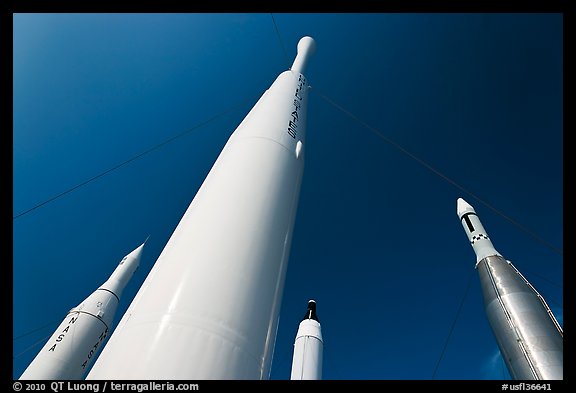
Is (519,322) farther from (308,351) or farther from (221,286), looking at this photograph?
(221,286)

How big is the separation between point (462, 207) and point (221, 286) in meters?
12.4

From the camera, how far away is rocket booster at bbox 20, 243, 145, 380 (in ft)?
33.3

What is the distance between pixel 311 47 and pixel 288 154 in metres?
6.25

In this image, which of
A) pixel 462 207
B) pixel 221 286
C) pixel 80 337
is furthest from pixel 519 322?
pixel 80 337

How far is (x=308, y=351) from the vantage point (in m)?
10.8

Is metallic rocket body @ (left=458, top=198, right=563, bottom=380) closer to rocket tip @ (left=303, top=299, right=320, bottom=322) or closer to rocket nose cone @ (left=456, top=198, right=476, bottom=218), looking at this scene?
rocket nose cone @ (left=456, top=198, right=476, bottom=218)

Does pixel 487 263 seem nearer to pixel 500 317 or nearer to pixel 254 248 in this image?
pixel 500 317

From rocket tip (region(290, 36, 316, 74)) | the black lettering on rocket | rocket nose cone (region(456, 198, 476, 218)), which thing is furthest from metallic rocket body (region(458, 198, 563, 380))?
rocket tip (region(290, 36, 316, 74))

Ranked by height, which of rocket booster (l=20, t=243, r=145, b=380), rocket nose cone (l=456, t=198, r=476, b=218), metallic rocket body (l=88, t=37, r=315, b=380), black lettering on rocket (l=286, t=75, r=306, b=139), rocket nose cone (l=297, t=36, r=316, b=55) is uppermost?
rocket nose cone (l=297, t=36, r=316, b=55)

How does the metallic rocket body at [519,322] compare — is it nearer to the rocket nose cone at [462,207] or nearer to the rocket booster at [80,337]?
the rocket nose cone at [462,207]

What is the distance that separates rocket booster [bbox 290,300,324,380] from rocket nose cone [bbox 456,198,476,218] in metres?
6.93

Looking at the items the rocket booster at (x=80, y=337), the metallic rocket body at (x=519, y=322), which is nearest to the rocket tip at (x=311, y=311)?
the metallic rocket body at (x=519, y=322)

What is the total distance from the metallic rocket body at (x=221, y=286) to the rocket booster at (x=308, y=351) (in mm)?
7489
